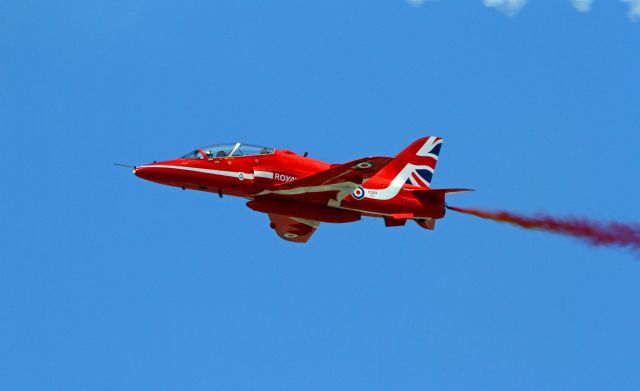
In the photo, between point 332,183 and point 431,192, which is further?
point 431,192

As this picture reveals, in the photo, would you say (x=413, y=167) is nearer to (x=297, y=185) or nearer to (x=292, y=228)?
(x=297, y=185)

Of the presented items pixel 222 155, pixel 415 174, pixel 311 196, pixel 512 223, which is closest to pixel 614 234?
pixel 512 223

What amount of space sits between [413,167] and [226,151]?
6.88m

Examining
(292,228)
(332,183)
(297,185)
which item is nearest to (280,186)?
(297,185)

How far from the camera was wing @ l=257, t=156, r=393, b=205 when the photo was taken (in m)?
27.3

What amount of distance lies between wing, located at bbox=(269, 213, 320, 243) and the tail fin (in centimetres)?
412

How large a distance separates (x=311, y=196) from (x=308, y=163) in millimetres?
1272

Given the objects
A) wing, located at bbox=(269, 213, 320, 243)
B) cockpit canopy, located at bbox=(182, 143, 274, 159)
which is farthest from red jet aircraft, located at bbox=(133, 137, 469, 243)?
wing, located at bbox=(269, 213, 320, 243)

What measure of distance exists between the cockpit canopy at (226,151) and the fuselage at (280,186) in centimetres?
4

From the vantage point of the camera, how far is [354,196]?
29.8m

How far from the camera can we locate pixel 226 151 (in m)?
29.5

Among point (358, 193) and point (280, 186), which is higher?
point (358, 193)

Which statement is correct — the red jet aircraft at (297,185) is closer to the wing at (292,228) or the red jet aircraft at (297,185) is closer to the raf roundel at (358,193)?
the raf roundel at (358,193)

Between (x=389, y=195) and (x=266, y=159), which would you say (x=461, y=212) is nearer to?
(x=389, y=195)
